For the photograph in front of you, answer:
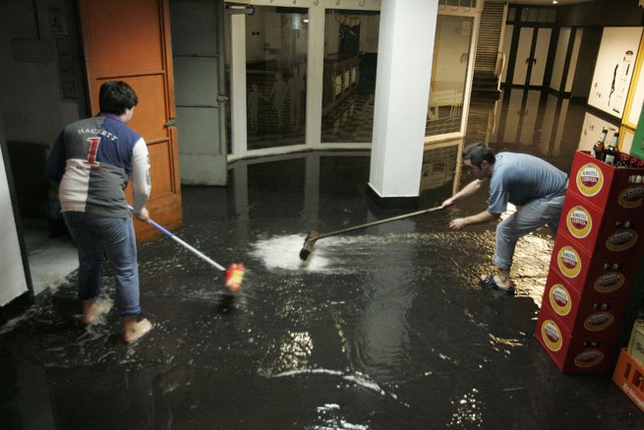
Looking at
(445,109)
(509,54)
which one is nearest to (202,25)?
(445,109)

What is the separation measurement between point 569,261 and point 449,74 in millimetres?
6912

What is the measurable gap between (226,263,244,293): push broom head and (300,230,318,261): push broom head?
0.58 metres

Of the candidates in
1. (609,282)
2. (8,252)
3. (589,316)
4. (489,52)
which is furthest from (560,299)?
(489,52)

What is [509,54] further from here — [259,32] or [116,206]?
[116,206]

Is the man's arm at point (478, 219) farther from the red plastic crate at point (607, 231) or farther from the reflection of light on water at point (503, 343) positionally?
the reflection of light on water at point (503, 343)

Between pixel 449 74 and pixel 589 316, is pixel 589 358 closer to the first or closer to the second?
pixel 589 316

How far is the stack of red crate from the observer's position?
259 centimetres

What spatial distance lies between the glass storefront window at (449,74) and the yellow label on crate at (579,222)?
615 centimetres

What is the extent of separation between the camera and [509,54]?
17.7 m

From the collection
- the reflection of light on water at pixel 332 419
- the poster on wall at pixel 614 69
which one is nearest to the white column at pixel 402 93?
the reflection of light on water at pixel 332 419

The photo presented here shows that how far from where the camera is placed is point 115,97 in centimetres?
274

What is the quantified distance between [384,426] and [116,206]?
1.89 meters

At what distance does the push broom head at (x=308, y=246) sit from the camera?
4125mm

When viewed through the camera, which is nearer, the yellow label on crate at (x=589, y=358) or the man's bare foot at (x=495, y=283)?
the yellow label on crate at (x=589, y=358)
